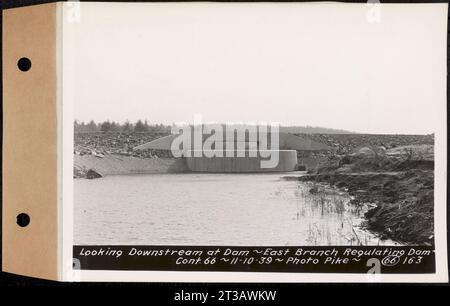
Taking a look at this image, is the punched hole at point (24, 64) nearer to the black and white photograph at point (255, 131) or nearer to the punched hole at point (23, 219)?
the black and white photograph at point (255, 131)

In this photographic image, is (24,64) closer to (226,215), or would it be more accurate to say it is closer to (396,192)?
(226,215)

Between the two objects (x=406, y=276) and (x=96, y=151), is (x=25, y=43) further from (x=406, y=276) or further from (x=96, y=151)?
(x=406, y=276)

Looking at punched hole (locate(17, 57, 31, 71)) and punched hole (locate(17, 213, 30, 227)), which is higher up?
punched hole (locate(17, 57, 31, 71))

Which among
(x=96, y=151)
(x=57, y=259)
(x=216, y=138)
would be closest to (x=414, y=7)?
(x=216, y=138)

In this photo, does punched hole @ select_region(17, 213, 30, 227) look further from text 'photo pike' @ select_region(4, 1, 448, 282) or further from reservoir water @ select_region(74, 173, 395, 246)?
reservoir water @ select_region(74, 173, 395, 246)

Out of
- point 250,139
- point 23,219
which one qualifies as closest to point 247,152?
point 250,139

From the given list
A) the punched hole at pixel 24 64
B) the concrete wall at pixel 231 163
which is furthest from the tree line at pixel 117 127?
the punched hole at pixel 24 64

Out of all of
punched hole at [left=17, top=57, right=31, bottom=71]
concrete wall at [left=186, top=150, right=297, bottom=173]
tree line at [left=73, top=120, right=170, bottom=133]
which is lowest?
concrete wall at [left=186, top=150, right=297, bottom=173]

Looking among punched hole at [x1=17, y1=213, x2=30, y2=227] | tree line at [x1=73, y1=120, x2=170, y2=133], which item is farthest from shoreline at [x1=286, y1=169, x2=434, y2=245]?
punched hole at [x1=17, y1=213, x2=30, y2=227]
